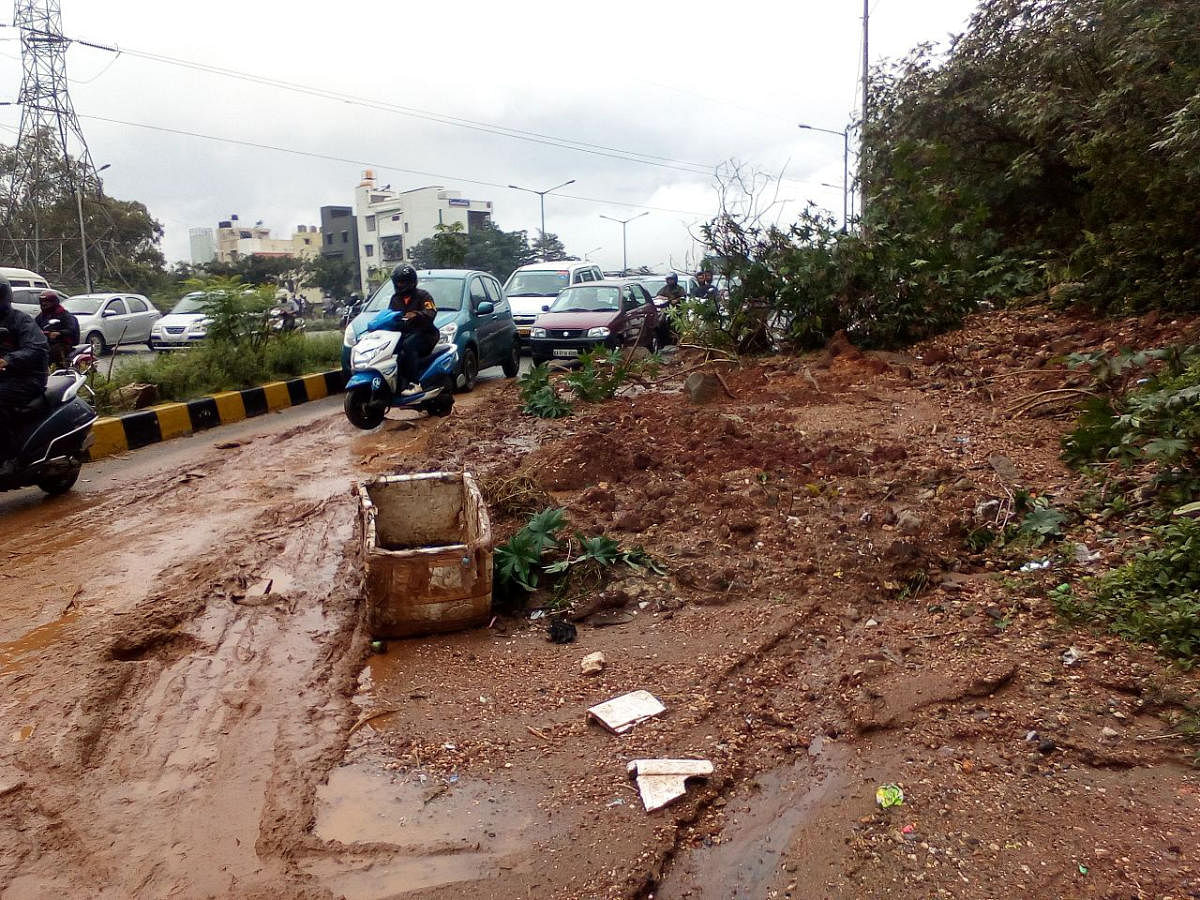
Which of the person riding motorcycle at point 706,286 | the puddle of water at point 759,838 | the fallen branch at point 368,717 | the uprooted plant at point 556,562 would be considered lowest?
the puddle of water at point 759,838

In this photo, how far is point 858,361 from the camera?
9789 mm

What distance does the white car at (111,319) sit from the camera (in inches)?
766

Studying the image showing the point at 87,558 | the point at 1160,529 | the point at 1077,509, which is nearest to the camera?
the point at 1160,529

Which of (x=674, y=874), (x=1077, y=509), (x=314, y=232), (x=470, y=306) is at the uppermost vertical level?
(x=314, y=232)

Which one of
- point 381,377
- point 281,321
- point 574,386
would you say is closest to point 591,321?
point 281,321

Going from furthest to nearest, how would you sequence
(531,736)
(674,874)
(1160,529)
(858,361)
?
1. (858,361)
2. (1160,529)
3. (531,736)
4. (674,874)

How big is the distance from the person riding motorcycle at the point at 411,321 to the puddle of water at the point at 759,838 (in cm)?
687

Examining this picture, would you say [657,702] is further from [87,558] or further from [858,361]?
[858,361]

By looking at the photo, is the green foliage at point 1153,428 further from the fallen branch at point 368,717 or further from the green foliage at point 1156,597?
the fallen branch at point 368,717

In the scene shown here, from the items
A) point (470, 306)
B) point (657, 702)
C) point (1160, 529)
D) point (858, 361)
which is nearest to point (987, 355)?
point (858, 361)

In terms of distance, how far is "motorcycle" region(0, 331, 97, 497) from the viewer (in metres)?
6.23

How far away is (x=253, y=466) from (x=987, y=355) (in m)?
6.86

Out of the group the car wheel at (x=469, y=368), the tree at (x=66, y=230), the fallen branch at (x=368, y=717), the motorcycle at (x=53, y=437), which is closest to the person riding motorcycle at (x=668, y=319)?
the car wheel at (x=469, y=368)

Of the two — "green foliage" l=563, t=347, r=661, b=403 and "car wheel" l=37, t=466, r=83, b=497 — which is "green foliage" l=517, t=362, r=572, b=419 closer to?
"green foliage" l=563, t=347, r=661, b=403
